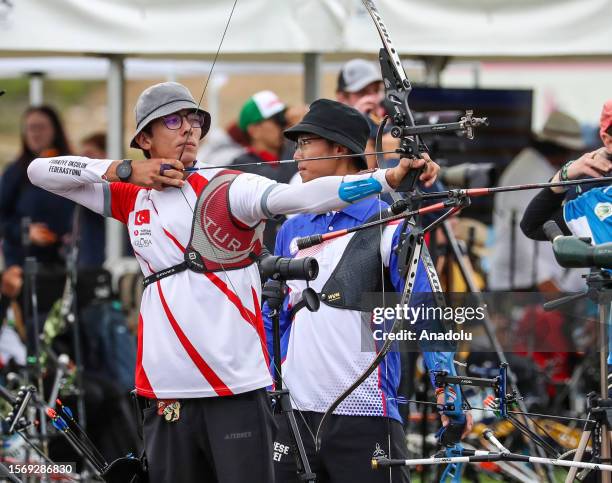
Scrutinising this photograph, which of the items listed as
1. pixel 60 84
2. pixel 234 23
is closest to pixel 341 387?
pixel 234 23

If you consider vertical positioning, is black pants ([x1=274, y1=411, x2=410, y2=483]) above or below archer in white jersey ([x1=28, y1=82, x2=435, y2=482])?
below

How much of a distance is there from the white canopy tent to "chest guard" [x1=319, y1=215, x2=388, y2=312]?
2754 millimetres

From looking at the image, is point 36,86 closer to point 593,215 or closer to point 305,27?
point 305,27

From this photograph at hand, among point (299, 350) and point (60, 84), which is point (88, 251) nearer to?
point (299, 350)

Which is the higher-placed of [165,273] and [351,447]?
[165,273]

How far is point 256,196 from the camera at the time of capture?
368 cm

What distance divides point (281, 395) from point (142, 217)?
0.71m

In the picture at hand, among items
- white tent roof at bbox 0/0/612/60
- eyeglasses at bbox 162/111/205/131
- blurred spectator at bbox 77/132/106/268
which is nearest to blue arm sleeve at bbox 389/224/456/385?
eyeglasses at bbox 162/111/205/131

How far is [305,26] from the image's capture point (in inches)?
267

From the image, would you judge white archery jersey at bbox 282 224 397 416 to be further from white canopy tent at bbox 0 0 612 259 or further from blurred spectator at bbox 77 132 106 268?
blurred spectator at bbox 77 132 106 268

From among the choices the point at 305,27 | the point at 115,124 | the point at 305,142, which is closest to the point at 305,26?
the point at 305,27

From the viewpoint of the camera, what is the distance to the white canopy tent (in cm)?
679

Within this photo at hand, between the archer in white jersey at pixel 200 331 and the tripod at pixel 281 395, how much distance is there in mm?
64

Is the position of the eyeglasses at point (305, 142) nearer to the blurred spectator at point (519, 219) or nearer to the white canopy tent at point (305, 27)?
the white canopy tent at point (305, 27)
